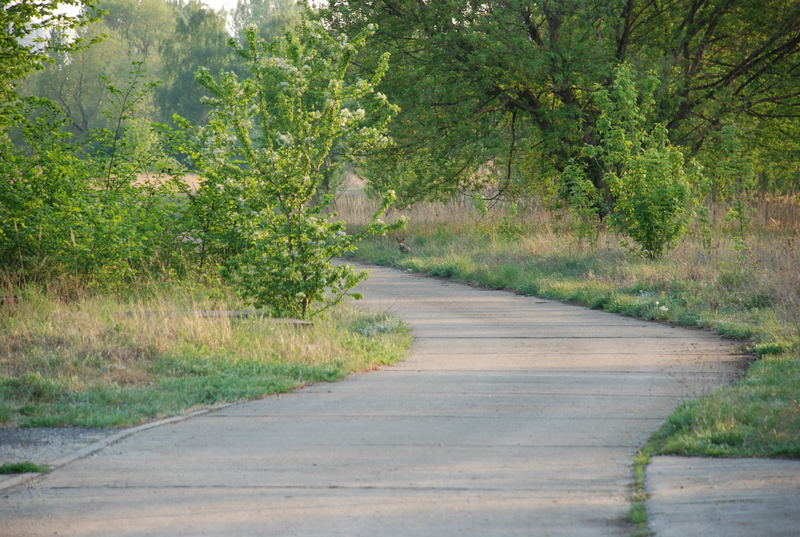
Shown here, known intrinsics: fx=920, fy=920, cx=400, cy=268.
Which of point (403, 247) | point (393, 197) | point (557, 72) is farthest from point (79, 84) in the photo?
point (393, 197)

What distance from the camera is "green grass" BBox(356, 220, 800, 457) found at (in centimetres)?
631

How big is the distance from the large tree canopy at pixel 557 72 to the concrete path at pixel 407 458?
452 inches

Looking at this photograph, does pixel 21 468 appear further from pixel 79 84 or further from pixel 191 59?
pixel 79 84

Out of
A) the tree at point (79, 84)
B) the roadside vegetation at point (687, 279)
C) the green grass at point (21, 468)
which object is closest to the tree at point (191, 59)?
the tree at point (79, 84)

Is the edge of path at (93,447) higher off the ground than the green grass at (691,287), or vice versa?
the green grass at (691,287)

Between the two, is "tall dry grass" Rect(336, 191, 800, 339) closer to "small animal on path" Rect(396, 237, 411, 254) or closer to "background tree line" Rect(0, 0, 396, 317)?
"small animal on path" Rect(396, 237, 411, 254)

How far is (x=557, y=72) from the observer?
66.8 feet

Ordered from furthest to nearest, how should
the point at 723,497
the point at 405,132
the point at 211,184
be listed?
1. the point at 405,132
2. the point at 211,184
3. the point at 723,497

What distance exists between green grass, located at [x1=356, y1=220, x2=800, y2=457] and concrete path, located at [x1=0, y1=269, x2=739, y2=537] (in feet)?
1.76

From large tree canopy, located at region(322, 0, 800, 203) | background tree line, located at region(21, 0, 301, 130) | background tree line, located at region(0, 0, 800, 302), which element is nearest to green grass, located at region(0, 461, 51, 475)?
background tree line, located at region(0, 0, 800, 302)

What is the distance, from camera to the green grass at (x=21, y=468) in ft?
19.0

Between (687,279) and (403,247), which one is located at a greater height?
(403,247)

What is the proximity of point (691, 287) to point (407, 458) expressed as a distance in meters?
9.55

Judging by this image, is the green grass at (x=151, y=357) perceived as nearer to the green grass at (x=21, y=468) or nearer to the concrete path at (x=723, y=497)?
the green grass at (x=21, y=468)
